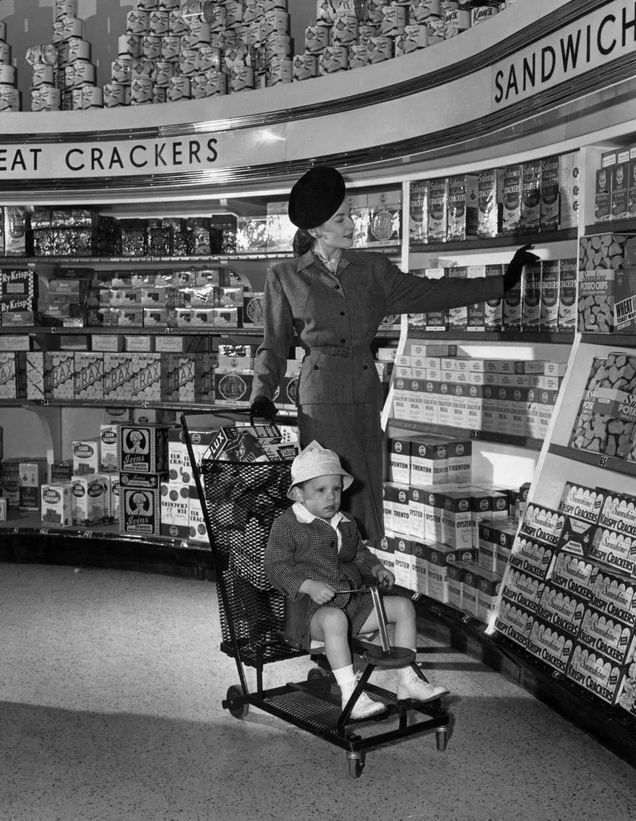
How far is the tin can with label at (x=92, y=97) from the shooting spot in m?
5.91

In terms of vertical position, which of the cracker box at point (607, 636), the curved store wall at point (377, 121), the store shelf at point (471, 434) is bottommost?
the cracker box at point (607, 636)

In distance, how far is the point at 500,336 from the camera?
429cm

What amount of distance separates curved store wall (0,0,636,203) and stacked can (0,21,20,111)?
24cm

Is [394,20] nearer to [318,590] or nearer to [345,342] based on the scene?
[345,342]

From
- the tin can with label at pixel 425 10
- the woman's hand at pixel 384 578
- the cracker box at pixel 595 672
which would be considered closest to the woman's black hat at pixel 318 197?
the woman's hand at pixel 384 578

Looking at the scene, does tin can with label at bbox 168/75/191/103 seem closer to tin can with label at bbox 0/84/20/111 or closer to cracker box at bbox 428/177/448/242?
tin can with label at bbox 0/84/20/111

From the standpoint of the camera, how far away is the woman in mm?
3822

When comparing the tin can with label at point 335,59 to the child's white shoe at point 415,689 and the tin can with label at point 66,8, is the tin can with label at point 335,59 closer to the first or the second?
the tin can with label at point 66,8

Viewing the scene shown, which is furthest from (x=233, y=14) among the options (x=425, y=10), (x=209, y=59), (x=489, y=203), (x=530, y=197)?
(x=530, y=197)

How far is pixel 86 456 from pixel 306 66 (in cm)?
258

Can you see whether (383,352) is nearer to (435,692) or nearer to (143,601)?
(143,601)

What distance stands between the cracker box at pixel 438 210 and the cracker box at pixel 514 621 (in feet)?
5.61

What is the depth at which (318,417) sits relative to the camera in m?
3.86

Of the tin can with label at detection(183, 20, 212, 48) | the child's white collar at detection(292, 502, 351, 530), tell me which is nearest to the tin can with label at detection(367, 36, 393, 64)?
the tin can with label at detection(183, 20, 212, 48)
